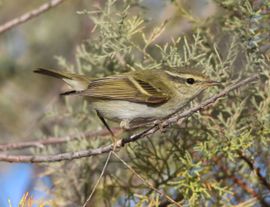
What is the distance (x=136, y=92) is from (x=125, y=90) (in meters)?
0.07

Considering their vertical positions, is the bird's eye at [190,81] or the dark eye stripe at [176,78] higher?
the dark eye stripe at [176,78]

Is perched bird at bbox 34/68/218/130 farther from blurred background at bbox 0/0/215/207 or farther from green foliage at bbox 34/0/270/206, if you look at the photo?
blurred background at bbox 0/0/215/207

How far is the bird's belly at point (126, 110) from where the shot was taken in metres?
3.54

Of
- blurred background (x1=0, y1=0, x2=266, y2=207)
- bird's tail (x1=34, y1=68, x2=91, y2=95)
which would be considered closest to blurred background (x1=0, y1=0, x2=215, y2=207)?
blurred background (x1=0, y1=0, x2=266, y2=207)

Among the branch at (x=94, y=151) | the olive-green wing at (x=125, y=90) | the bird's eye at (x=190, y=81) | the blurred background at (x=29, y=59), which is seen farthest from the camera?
the blurred background at (x=29, y=59)

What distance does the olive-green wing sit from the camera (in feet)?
11.9

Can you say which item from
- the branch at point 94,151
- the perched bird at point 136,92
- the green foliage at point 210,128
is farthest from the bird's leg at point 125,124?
the branch at point 94,151

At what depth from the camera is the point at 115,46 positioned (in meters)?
3.44

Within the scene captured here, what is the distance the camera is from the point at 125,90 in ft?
12.2

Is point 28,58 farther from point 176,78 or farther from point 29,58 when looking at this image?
point 176,78

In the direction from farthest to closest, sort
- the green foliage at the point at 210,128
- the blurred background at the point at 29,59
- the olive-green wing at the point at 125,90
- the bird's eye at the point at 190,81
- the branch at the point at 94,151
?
1. the blurred background at the point at 29,59
2. the olive-green wing at the point at 125,90
3. the bird's eye at the point at 190,81
4. the green foliage at the point at 210,128
5. the branch at the point at 94,151

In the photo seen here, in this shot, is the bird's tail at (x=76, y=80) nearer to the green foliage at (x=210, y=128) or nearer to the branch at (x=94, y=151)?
the green foliage at (x=210, y=128)

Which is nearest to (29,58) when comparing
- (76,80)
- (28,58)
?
(28,58)

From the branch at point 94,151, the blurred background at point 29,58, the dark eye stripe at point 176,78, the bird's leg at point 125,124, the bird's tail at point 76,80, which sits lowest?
the branch at point 94,151
